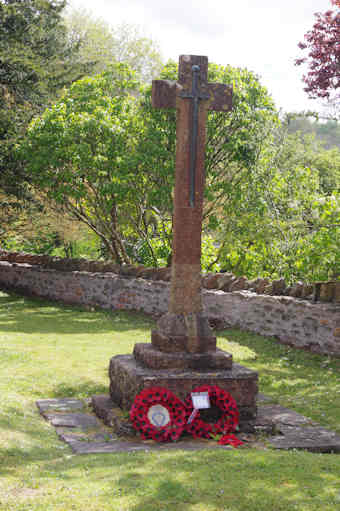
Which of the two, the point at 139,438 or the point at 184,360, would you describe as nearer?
the point at 139,438

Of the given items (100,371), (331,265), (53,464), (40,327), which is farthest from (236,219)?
(53,464)

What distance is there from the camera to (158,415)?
17.9ft

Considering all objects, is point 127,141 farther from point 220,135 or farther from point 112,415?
point 112,415

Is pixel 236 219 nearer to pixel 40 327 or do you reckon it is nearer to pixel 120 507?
pixel 40 327

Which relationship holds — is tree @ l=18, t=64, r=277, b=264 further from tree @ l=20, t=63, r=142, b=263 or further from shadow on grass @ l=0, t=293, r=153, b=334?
shadow on grass @ l=0, t=293, r=153, b=334

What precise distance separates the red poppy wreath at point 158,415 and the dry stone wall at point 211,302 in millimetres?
4227

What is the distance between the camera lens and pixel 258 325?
10938mm

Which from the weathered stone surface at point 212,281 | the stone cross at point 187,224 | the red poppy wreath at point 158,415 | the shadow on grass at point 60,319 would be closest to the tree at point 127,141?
the weathered stone surface at point 212,281

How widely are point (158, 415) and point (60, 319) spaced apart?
8583 mm

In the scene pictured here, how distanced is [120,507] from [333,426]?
310cm

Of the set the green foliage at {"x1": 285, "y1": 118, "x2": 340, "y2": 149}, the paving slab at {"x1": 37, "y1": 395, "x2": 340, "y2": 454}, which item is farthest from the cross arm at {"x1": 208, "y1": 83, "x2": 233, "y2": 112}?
the green foliage at {"x1": 285, "y1": 118, "x2": 340, "y2": 149}

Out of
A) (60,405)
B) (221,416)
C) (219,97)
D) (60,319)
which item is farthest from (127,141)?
(221,416)

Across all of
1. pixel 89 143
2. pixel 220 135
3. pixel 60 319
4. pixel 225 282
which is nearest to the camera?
pixel 225 282

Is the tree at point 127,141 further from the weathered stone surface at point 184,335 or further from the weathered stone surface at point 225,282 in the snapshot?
the weathered stone surface at point 184,335
